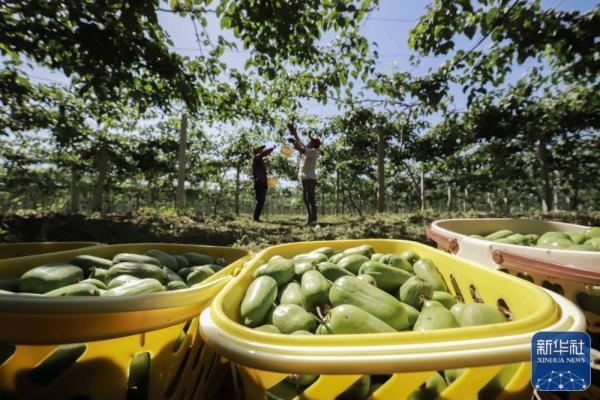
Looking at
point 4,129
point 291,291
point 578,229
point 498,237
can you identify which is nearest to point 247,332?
point 291,291

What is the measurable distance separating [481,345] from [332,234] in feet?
13.9

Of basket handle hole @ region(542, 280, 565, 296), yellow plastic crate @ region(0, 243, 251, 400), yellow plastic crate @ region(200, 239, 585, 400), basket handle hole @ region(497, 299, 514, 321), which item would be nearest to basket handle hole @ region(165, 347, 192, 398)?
yellow plastic crate @ region(0, 243, 251, 400)

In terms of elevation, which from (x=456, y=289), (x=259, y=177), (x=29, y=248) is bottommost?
(x=456, y=289)

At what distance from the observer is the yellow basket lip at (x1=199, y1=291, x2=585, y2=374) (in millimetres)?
499

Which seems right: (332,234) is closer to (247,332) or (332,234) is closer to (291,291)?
(291,291)

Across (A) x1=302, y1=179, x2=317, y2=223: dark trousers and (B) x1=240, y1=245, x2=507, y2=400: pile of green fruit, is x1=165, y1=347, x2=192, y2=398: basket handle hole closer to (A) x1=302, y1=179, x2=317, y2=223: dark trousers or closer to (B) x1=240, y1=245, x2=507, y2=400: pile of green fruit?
(B) x1=240, y1=245, x2=507, y2=400: pile of green fruit

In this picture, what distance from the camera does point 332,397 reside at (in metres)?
0.55

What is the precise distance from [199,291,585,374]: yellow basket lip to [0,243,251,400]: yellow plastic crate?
0.89 ft

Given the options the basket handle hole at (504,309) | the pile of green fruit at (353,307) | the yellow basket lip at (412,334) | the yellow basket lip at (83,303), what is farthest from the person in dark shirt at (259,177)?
the yellow basket lip at (412,334)

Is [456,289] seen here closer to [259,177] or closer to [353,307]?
[353,307]

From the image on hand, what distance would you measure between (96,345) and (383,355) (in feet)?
2.09

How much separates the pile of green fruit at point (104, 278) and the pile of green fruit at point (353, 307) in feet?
1.07

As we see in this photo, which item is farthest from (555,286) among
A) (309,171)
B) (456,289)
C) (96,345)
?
(309,171)

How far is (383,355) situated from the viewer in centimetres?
50
